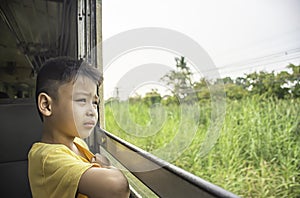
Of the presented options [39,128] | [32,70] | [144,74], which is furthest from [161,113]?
[32,70]

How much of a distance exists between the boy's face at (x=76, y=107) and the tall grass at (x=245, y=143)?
110 mm

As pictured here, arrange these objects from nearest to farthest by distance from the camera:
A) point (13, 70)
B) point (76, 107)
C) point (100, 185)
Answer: point (100, 185) < point (76, 107) < point (13, 70)

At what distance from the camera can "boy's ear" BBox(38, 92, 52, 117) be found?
768mm

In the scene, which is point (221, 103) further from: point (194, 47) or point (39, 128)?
point (39, 128)

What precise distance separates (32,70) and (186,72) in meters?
4.44

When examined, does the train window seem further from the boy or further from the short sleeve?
the short sleeve

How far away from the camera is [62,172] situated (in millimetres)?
613

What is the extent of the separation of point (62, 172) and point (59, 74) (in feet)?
0.90

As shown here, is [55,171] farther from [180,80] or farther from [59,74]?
[180,80]

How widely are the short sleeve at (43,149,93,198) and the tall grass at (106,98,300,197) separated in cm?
21

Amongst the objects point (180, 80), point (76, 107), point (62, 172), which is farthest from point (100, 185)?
point (180, 80)

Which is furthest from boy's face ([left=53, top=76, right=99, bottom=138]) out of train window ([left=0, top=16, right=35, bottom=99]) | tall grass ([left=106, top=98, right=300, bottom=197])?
train window ([left=0, top=16, right=35, bottom=99])

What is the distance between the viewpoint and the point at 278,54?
68 cm

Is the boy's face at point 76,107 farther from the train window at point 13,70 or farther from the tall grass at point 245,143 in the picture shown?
the train window at point 13,70
